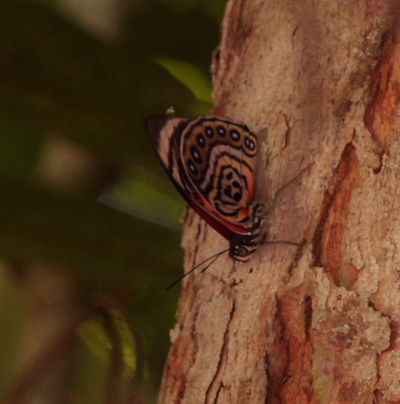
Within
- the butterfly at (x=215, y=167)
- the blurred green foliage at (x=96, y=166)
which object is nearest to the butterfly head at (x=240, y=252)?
the butterfly at (x=215, y=167)

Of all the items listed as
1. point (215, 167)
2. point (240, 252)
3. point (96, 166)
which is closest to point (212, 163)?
point (215, 167)

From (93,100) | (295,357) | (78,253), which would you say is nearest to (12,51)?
(93,100)

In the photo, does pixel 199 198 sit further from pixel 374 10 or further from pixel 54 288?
pixel 54 288

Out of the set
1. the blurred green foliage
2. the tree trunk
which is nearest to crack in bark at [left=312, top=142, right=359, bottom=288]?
the tree trunk

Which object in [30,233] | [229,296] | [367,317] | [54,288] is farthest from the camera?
[54,288]

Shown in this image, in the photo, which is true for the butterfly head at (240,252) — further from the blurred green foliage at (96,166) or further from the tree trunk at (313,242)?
the blurred green foliage at (96,166)

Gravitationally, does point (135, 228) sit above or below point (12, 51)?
below
